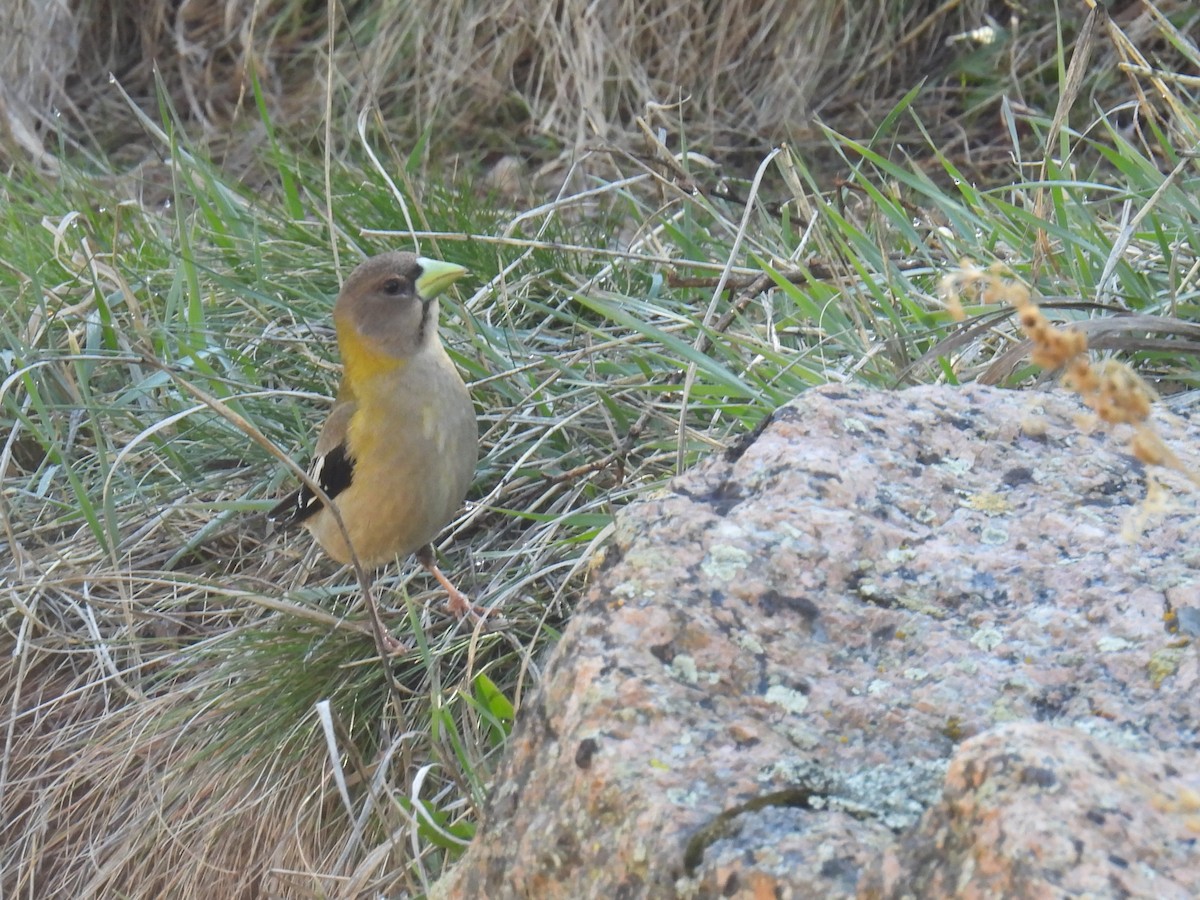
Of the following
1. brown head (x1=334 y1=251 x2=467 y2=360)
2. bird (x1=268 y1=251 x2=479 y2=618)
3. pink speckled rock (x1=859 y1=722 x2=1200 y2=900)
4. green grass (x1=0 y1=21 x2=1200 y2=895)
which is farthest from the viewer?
brown head (x1=334 y1=251 x2=467 y2=360)

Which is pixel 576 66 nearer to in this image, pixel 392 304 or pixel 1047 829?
pixel 392 304

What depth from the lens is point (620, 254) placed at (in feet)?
13.2

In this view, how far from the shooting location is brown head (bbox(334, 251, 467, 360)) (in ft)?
12.8

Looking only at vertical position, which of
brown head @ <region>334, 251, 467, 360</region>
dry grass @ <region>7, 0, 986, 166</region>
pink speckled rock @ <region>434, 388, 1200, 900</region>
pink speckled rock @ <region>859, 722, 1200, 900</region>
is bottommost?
dry grass @ <region>7, 0, 986, 166</region>

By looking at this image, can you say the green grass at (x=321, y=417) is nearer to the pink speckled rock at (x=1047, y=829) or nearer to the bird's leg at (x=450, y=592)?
the bird's leg at (x=450, y=592)

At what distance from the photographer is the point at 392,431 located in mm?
3836

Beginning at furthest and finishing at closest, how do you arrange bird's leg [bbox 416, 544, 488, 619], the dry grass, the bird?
the dry grass, the bird, bird's leg [bbox 416, 544, 488, 619]

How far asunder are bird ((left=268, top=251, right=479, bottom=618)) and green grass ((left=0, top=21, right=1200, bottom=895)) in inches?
5.6

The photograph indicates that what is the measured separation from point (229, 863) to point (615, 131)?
4.76 m

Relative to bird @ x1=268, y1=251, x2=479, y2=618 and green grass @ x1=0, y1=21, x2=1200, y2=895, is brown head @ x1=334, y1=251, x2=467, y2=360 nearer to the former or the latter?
bird @ x1=268, y1=251, x2=479, y2=618

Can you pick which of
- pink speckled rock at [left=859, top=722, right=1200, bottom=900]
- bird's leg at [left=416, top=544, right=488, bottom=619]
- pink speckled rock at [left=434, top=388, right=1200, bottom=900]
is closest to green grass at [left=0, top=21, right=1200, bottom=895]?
bird's leg at [left=416, top=544, right=488, bottom=619]

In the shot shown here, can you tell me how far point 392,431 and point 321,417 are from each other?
675mm

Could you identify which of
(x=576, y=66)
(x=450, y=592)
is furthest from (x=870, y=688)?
(x=576, y=66)

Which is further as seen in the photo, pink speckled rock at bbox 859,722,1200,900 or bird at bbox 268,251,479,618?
bird at bbox 268,251,479,618
